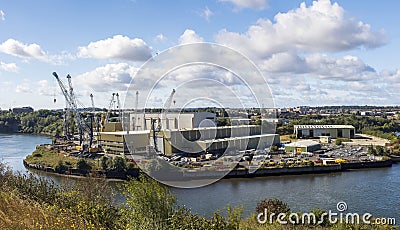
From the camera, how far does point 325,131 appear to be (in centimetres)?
1275

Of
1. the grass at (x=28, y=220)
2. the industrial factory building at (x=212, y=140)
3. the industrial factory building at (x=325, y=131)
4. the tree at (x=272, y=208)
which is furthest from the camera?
the industrial factory building at (x=325, y=131)

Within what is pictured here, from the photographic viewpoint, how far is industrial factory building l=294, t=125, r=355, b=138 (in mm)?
12623

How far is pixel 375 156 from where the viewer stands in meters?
8.52

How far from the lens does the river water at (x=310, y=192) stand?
4.52 m

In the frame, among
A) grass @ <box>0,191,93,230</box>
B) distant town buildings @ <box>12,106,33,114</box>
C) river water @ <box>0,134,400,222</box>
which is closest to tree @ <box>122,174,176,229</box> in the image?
grass @ <box>0,191,93,230</box>

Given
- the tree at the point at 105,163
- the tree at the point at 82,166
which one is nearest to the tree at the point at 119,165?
the tree at the point at 105,163

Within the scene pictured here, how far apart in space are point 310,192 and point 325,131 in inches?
306

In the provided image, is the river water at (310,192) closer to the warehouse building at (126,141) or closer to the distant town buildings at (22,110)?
the warehouse building at (126,141)

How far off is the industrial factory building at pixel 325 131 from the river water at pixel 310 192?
5342 mm

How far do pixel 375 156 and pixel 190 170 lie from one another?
4690mm

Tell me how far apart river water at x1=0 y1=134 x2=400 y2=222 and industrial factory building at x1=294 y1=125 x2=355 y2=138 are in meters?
5.34

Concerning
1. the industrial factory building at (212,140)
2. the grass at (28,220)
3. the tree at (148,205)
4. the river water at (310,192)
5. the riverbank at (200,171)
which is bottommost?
the river water at (310,192)

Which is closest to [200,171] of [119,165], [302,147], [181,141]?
[119,165]

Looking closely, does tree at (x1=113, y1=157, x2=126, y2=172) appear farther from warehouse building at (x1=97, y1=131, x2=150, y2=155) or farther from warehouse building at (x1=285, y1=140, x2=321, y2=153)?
warehouse building at (x1=285, y1=140, x2=321, y2=153)
